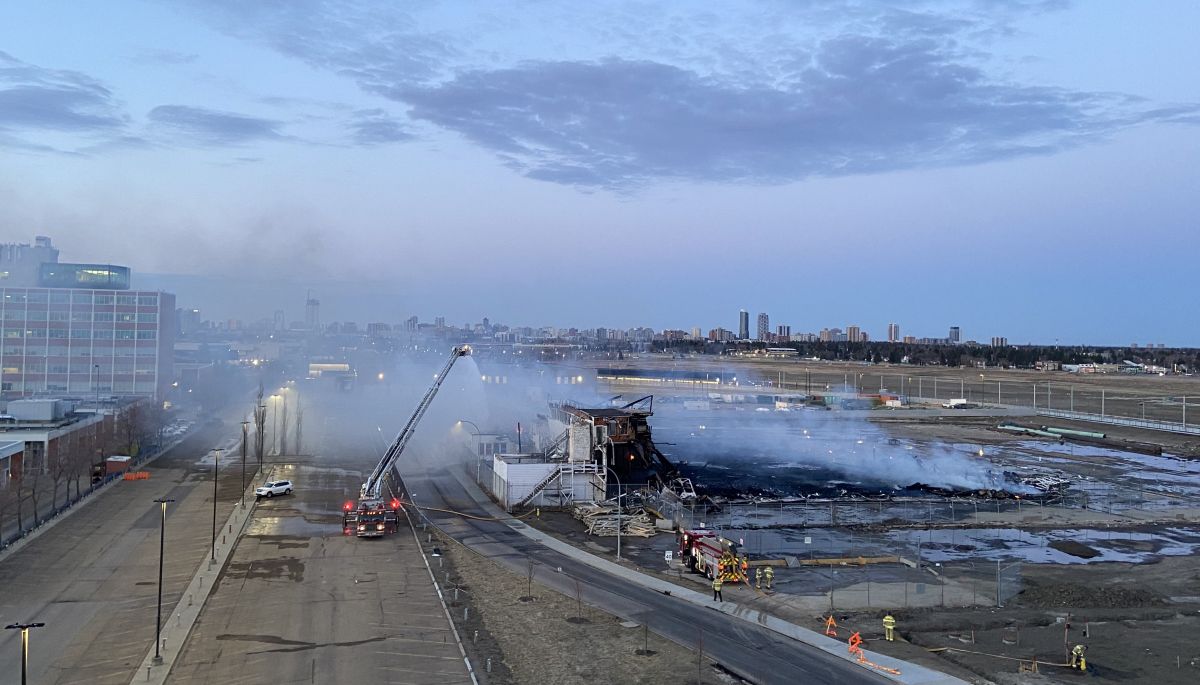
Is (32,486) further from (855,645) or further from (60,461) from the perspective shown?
(855,645)

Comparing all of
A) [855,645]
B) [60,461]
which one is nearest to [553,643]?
[855,645]

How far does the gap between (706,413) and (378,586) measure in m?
83.8

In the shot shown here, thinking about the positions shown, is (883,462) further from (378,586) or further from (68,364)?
(68,364)

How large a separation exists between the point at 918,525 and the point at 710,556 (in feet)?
63.3

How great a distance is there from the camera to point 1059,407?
140 metres

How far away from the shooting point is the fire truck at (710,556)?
1391 inches

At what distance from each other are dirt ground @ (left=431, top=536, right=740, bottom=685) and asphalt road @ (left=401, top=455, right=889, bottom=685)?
3.01ft

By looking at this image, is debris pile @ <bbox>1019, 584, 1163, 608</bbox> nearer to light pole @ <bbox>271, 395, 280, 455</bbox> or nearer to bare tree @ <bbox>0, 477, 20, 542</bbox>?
bare tree @ <bbox>0, 477, 20, 542</bbox>

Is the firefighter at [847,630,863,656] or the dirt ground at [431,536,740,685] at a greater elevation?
the firefighter at [847,630,863,656]

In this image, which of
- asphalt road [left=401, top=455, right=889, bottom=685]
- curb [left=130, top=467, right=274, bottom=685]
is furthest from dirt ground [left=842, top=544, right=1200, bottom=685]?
curb [left=130, top=467, right=274, bottom=685]

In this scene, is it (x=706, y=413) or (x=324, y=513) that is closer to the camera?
→ (x=324, y=513)

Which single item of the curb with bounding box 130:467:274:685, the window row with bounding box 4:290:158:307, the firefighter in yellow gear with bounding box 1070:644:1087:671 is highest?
the window row with bounding box 4:290:158:307

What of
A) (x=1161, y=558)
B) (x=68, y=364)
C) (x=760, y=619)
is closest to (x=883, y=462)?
(x=1161, y=558)

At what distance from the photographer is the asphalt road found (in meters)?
25.2
